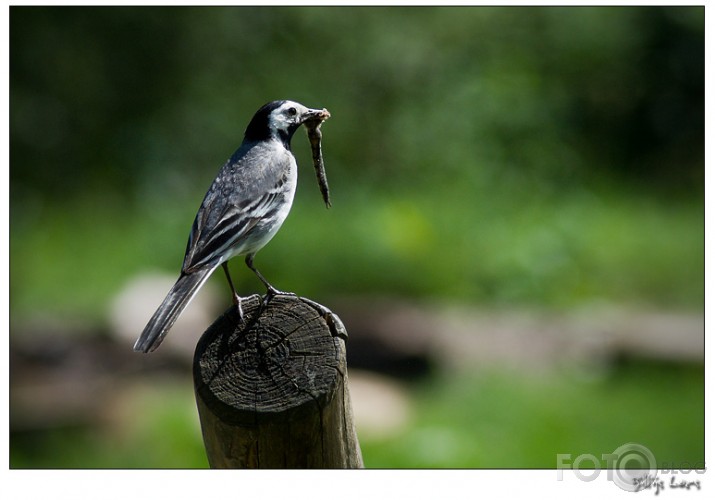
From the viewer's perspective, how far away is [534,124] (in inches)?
321

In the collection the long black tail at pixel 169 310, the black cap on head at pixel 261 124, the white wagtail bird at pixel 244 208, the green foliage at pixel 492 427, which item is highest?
the black cap on head at pixel 261 124

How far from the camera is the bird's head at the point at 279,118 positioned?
363cm

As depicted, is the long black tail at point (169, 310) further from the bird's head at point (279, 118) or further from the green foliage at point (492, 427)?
the green foliage at point (492, 427)

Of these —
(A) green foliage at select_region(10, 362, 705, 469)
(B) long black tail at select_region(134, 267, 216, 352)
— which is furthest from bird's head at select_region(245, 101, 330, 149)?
(A) green foliage at select_region(10, 362, 705, 469)

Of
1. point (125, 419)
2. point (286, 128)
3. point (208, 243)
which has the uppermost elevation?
point (286, 128)

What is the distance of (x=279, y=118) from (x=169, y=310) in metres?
1.01

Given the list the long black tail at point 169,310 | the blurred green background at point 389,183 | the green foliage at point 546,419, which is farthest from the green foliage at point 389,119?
the long black tail at point 169,310

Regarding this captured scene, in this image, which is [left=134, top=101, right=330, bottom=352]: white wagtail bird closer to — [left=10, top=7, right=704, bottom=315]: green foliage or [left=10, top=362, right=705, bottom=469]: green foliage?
[left=10, top=362, right=705, bottom=469]: green foliage

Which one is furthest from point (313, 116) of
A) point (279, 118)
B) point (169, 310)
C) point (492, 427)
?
point (492, 427)

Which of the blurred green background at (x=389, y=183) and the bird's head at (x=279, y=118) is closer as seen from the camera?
the bird's head at (x=279, y=118)

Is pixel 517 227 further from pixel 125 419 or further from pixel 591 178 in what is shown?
pixel 125 419

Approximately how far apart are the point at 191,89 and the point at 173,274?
2105mm

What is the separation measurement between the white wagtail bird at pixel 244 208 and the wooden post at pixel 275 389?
121mm
